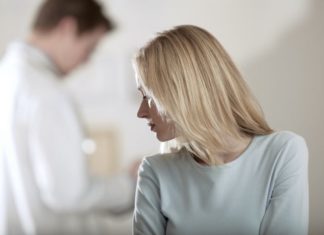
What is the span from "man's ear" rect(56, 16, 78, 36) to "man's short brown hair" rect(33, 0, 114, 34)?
0.01 meters

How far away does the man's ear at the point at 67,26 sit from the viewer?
2307mm

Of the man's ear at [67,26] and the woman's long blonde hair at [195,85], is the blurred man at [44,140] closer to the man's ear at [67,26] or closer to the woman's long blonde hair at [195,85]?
the man's ear at [67,26]

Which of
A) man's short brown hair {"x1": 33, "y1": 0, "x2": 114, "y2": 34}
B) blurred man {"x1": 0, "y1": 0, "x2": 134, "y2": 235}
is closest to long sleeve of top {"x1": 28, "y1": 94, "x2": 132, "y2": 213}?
blurred man {"x1": 0, "y1": 0, "x2": 134, "y2": 235}

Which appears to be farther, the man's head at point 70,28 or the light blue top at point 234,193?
the man's head at point 70,28

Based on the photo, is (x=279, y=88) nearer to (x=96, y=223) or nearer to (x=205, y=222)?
(x=96, y=223)

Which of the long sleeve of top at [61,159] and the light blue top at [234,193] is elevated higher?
the light blue top at [234,193]

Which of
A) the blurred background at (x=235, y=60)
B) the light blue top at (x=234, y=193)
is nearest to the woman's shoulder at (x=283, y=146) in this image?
the light blue top at (x=234, y=193)

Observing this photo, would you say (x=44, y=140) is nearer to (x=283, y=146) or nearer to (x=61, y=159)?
(x=61, y=159)

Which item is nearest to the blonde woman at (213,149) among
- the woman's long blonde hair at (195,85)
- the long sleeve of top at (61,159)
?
the woman's long blonde hair at (195,85)

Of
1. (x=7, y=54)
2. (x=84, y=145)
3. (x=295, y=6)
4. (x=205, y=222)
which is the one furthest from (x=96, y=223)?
(x=205, y=222)

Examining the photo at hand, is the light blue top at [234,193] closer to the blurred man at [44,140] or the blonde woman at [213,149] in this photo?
the blonde woman at [213,149]

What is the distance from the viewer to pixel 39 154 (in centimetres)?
223

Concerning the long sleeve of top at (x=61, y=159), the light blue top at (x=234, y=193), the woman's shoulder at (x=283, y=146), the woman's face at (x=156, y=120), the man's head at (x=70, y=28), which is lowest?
the long sleeve of top at (x=61, y=159)

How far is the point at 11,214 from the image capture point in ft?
7.38
